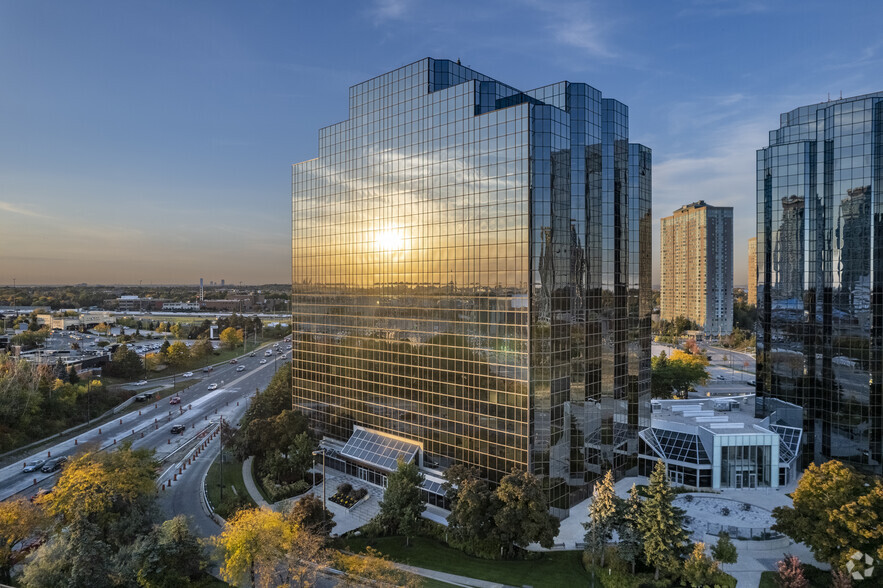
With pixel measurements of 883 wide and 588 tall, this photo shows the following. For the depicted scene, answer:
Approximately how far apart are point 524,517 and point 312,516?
17883 mm

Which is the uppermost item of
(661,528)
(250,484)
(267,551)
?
(661,528)

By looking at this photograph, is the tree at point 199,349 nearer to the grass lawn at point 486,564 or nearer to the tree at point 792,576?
the grass lawn at point 486,564

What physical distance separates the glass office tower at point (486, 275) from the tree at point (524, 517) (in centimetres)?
693

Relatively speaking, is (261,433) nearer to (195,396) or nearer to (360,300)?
(360,300)

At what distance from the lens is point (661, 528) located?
37375 millimetres

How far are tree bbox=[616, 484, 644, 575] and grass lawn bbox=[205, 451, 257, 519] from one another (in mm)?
34230

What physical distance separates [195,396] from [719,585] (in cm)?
10540

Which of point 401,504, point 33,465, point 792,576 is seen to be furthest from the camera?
point 33,465

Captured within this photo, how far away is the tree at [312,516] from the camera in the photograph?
133 ft

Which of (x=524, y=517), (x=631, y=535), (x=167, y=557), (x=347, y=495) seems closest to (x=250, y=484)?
(x=347, y=495)

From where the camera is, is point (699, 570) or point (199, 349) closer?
point (699, 570)

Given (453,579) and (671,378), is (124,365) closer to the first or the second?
(453,579)

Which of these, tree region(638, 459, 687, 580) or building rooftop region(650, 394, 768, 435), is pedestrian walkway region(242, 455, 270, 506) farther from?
building rooftop region(650, 394, 768, 435)

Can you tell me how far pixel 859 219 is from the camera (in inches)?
2346
